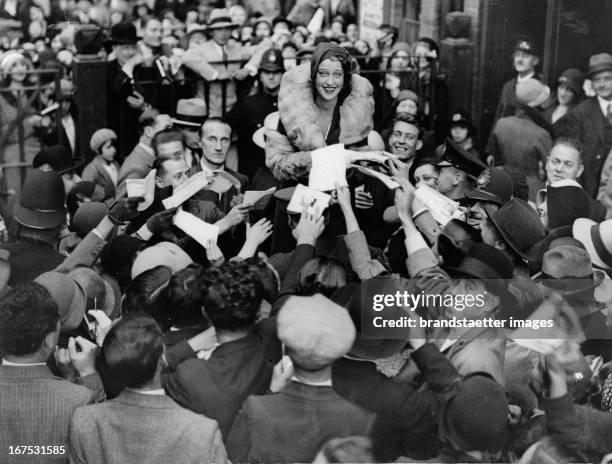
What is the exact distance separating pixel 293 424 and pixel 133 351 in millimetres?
477

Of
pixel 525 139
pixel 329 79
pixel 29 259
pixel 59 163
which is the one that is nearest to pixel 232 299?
pixel 29 259

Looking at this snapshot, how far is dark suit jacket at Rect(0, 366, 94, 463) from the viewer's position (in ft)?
9.42

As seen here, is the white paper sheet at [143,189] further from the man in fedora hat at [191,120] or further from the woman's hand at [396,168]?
the man in fedora hat at [191,120]

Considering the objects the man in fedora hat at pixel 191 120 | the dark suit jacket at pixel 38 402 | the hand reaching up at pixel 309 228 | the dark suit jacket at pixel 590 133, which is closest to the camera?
the dark suit jacket at pixel 38 402

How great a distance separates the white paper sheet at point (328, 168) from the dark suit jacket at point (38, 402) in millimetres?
1077

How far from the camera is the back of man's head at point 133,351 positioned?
8.98 feet

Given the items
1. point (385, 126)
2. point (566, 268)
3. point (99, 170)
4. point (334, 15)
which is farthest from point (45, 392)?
point (334, 15)

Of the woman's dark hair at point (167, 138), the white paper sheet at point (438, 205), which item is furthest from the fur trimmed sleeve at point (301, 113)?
the woman's dark hair at point (167, 138)

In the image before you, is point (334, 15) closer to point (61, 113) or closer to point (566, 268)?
point (61, 113)

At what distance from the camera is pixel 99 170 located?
5.12 meters

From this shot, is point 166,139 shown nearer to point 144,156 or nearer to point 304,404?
point 144,156

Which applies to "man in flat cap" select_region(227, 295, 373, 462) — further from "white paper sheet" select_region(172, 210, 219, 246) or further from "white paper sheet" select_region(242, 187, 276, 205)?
"white paper sheet" select_region(242, 187, 276, 205)

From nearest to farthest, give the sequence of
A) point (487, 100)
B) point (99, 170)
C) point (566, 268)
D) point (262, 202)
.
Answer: point (566, 268), point (262, 202), point (99, 170), point (487, 100)

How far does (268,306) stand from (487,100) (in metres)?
2.90
